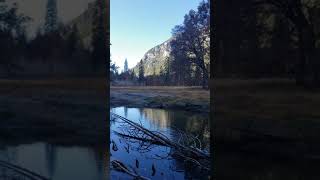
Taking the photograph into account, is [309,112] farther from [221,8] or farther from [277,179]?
[221,8]

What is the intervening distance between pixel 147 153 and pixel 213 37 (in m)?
2.46

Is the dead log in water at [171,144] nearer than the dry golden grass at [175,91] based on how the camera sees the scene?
Yes

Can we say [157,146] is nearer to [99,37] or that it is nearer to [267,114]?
[99,37]

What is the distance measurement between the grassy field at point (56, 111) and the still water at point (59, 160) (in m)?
0.11

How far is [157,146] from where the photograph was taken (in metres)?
6.59

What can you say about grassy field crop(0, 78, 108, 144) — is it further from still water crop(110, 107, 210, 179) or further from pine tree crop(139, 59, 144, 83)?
pine tree crop(139, 59, 144, 83)

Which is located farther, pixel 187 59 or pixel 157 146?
pixel 187 59

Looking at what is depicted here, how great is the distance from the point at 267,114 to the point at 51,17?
9.84 feet

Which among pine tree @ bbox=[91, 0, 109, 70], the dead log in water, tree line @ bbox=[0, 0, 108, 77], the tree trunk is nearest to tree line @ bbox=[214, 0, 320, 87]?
the tree trunk

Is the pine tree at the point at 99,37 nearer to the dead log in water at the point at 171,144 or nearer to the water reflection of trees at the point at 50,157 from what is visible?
the water reflection of trees at the point at 50,157

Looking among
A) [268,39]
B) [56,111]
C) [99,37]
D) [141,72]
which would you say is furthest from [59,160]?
[141,72]

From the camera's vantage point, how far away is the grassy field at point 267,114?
4.39 meters

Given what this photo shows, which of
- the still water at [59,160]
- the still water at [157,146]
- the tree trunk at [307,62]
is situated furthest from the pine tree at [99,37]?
the tree trunk at [307,62]

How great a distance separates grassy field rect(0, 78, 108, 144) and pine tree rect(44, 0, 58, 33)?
69cm
